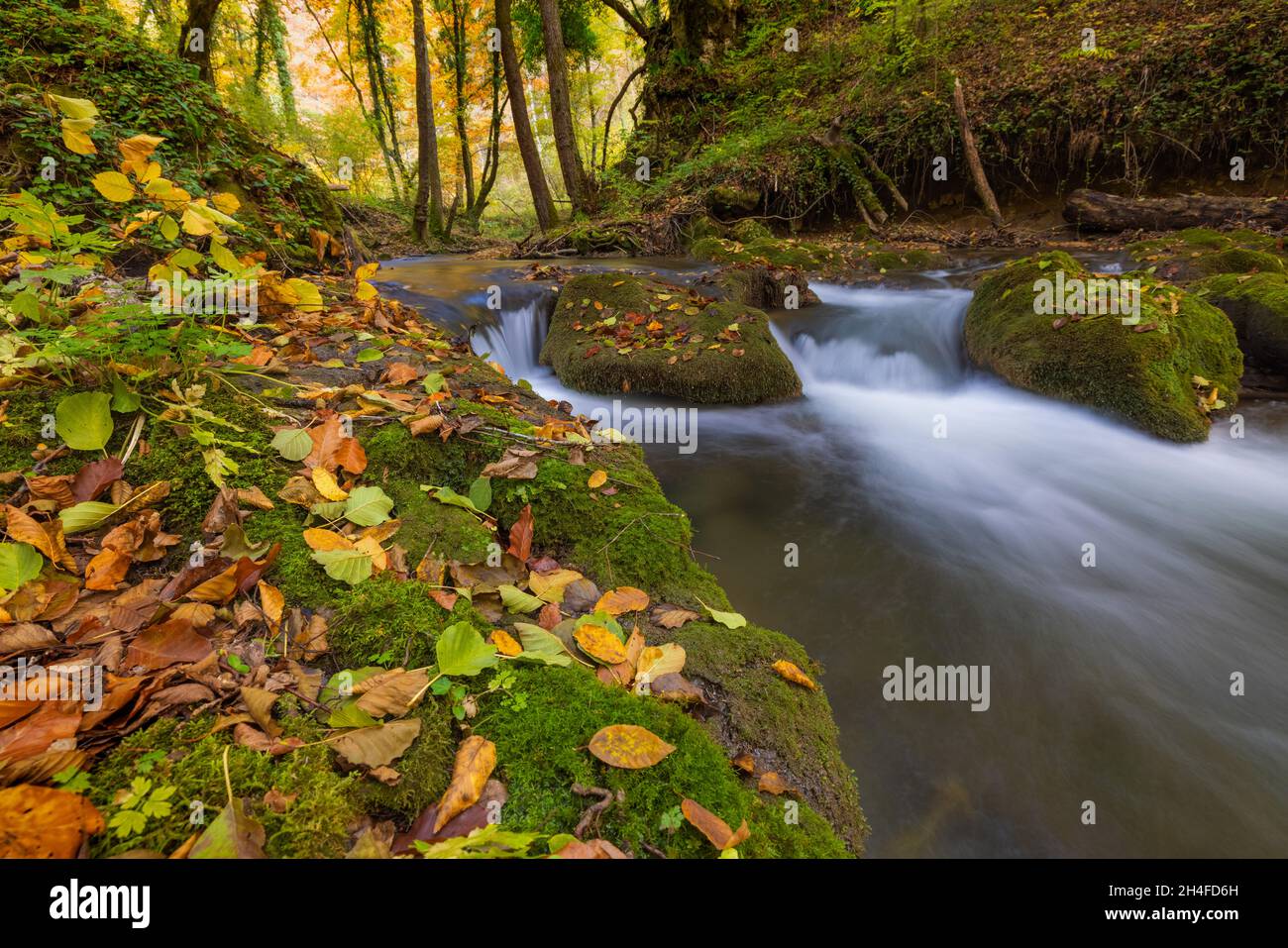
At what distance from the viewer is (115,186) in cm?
210

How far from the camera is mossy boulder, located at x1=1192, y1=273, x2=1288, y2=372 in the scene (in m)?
6.14

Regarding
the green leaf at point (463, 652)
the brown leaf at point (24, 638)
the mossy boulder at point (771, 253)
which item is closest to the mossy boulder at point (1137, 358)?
the mossy boulder at point (771, 253)

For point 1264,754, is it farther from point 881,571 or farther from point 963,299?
point 963,299

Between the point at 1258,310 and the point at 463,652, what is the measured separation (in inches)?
359

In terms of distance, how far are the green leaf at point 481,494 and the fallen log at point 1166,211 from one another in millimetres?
13396

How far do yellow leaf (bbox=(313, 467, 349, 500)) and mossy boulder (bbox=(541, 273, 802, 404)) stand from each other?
14.0ft

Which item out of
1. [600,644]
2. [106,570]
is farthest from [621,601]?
[106,570]

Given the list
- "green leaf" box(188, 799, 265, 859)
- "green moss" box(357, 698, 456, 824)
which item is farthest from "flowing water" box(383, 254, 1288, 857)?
"green leaf" box(188, 799, 265, 859)

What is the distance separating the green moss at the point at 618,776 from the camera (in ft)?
4.01

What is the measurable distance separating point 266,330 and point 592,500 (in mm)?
2372

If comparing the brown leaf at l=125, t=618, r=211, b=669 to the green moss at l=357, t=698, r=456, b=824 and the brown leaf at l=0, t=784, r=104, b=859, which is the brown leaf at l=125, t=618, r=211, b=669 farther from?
the green moss at l=357, t=698, r=456, b=824

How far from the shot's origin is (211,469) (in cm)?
191

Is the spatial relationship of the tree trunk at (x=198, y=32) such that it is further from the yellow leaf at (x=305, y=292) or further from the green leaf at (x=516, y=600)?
the green leaf at (x=516, y=600)
